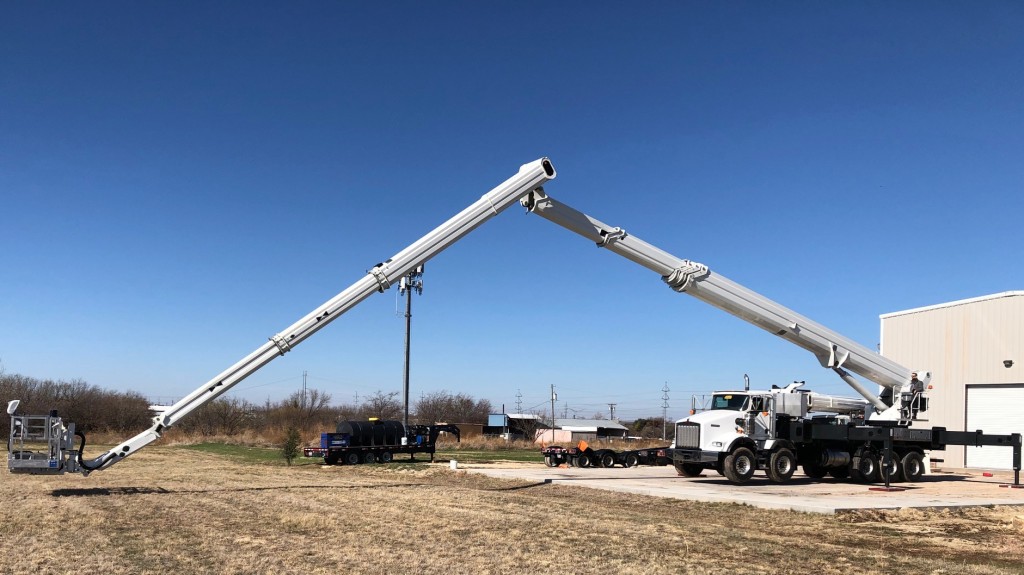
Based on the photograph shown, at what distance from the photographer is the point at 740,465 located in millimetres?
23969

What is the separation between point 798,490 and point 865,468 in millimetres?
5000

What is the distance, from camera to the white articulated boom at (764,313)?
21.8 meters

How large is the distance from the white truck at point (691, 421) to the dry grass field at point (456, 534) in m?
1.45

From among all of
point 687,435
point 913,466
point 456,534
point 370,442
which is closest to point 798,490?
point 687,435

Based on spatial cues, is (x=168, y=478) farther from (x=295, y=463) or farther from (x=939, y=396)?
(x=939, y=396)

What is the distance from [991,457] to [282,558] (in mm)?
32668

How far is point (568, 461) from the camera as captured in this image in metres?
33.6

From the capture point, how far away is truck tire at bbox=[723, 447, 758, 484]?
23703mm

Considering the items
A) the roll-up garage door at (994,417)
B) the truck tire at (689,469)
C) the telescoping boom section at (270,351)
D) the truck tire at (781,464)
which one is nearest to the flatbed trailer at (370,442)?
the truck tire at (689,469)

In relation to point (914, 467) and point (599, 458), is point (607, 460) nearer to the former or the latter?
point (599, 458)

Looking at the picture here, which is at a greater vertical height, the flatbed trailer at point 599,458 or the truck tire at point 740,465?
the truck tire at point 740,465

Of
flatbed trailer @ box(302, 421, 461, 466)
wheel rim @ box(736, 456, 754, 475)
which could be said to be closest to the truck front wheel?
flatbed trailer @ box(302, 421, 461, 466)

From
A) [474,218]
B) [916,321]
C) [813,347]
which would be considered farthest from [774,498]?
[916,321]

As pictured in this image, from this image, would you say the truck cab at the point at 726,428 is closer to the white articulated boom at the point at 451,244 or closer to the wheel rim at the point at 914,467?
the white articulated boom at the point at 451,244
